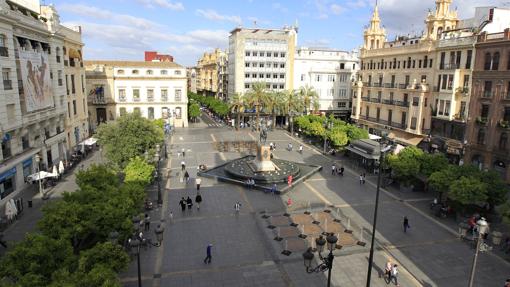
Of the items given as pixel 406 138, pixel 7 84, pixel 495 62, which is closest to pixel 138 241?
pixel 7 84

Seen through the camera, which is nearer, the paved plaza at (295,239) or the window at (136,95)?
the paved plaza at (295,239)

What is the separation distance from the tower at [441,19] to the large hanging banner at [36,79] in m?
48.5

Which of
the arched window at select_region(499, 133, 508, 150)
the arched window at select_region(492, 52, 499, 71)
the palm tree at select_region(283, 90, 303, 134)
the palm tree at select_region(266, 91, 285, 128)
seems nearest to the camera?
the arched window at select_region(499, 133, 508, 150)

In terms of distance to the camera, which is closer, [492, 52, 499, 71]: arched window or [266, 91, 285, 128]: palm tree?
[492, 52, 499, 71]: arched window

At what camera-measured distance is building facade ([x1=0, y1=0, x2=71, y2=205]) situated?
2845 centimetres

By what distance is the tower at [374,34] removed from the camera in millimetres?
62875

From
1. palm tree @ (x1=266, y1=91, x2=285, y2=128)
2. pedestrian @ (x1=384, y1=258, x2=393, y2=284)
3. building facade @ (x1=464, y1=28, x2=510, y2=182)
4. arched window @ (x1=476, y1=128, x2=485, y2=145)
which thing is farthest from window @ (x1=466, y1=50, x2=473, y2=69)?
palm tree @ (x1=266, y1=91, x2=285, y2=128)

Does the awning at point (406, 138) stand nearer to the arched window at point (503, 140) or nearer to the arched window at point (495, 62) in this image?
the arched window at point (503, 140)

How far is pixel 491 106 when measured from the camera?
38281mm

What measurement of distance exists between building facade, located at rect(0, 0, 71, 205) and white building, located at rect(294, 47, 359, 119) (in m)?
47.0

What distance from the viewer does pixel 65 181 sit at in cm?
3528

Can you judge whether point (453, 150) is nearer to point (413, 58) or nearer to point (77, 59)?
point (413, 58)

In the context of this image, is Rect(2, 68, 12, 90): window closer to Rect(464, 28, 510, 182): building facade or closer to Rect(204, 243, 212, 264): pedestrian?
Rect(204, 243, 212, 264): pedestrian

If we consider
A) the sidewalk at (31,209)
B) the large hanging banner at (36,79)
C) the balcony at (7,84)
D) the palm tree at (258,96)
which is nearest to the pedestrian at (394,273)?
the sidewalk at (31,209)
